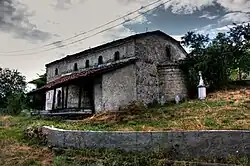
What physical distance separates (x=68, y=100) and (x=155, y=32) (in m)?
10.3

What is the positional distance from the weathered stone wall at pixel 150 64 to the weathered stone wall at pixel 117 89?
0.65 metres

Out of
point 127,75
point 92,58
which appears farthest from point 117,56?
point 92,58

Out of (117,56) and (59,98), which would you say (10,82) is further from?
(117,56)

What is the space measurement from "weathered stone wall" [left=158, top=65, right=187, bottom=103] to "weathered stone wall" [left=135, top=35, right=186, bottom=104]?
4.8 inches

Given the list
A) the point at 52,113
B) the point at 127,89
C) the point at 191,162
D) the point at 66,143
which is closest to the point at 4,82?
the point at 52,113

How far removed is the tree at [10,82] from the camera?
173ft

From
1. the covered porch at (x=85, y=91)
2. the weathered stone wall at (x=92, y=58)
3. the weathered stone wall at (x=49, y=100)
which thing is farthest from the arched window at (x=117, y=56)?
the weathered stone wall at (x=49, y=100)

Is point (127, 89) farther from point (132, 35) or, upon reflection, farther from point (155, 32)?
point (155, 32)

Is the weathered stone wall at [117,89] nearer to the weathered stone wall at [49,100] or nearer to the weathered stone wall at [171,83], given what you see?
the weathered stone wall at [171,83]

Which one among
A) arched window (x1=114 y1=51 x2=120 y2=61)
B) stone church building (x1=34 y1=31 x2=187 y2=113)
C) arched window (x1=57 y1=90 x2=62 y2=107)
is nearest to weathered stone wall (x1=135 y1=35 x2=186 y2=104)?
stone church building (x1=34 y1=31 x2=187 y2=113)

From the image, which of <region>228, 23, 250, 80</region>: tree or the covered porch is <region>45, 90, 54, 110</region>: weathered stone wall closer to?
the covered porch

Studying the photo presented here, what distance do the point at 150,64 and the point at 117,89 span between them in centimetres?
395

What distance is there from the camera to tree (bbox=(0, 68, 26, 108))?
173 ft

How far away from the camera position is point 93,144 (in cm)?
1070
